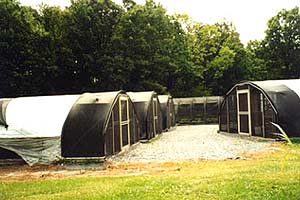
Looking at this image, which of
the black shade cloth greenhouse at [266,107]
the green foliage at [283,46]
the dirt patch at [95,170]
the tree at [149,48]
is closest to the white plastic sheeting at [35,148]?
the dirt patch at [95,170]

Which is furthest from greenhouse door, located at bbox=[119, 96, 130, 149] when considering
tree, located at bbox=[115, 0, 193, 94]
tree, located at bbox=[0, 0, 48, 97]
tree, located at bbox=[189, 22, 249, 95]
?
tree, located at bbox=[189, 22, 249, 95]

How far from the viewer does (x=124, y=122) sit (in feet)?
53.2

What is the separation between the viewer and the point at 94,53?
34594mm

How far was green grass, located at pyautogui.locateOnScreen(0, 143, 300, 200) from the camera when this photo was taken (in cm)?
683

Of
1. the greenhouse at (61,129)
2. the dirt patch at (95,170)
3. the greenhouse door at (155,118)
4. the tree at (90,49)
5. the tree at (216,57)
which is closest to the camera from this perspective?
the dirt patch at (95,170)

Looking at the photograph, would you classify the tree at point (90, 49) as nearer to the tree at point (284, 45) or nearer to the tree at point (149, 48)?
the tree at point (149, 48)

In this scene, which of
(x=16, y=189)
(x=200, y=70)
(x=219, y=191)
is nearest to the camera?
(x=219, y=191)

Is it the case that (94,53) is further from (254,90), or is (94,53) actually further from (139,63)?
(254,90)

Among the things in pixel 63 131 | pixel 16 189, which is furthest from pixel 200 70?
pixel 16 189

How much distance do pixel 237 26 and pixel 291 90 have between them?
31574mm

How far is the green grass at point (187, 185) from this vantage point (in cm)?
683

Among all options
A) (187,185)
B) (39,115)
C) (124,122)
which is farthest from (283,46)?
(187,185)

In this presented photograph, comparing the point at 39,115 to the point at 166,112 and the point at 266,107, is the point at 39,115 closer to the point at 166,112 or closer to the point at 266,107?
the point at 266,107

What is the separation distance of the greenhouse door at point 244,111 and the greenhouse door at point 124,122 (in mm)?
5974
